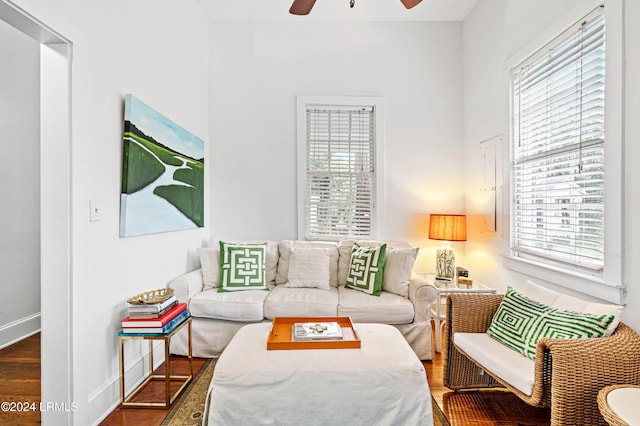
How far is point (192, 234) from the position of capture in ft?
10.8

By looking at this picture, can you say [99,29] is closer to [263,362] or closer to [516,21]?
[263,362]

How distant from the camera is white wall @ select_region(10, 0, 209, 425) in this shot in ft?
5.84

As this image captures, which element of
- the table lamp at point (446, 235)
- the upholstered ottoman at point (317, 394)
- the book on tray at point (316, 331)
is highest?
the table lamp at point (446, 235)

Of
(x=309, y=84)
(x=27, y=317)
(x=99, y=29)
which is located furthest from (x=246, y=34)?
(x=27, y=317)

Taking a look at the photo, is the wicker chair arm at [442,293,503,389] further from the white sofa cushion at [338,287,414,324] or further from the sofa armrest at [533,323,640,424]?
the sofa armrest at [533,323,640,424]

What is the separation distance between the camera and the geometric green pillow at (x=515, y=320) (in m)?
1.87

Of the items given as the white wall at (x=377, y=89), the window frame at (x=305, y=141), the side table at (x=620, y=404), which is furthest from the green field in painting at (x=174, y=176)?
the side table at (x=620, y=404)

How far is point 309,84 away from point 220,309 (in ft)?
8.27

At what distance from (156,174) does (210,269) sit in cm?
98

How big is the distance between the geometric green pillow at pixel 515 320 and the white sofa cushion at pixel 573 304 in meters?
0.09

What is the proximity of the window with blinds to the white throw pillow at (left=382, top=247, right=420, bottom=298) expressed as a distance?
0.85m

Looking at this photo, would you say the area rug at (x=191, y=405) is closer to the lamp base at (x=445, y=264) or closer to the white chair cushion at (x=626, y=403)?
the white chair cushion at (x=626, y=403)

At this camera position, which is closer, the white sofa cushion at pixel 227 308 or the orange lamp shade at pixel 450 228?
the white sofa cushion at pixel 227 308

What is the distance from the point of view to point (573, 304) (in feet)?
6.12
